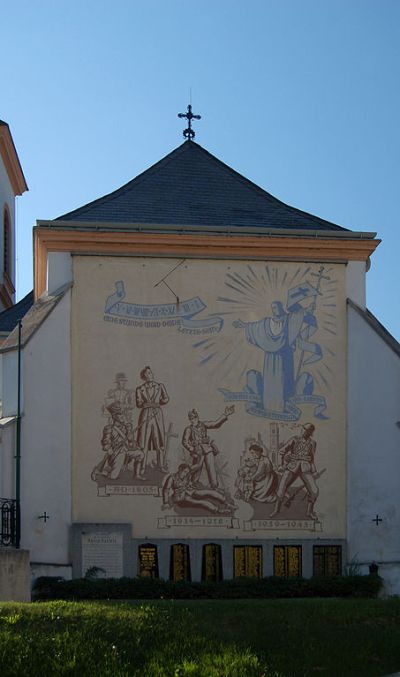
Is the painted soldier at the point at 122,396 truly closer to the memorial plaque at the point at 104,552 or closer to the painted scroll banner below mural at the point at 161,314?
the painted scroll banner below mural at the point at 161,314

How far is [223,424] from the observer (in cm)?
2669

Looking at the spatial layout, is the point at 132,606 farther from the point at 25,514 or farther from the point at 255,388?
the point at 255,388

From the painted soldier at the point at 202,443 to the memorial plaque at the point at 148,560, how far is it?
1.78 meters

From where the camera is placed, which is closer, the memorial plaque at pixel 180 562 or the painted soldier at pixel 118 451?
the memorial plaque at pixel 180 562

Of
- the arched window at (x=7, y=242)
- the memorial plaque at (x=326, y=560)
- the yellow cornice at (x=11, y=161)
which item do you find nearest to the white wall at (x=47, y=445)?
the memorial plaque at (x=326, y=560)

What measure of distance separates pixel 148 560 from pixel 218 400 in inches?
151

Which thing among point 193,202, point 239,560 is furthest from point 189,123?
point 239,560

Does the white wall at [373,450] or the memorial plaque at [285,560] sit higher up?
the white wall at [373,450]

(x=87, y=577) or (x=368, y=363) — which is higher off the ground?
(x=368, y=363)

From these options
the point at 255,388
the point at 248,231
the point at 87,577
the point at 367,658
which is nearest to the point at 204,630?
the point at 367,658

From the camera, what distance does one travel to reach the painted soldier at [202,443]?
1040 inches

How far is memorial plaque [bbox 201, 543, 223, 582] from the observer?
2614 cm

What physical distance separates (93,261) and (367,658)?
13644mm

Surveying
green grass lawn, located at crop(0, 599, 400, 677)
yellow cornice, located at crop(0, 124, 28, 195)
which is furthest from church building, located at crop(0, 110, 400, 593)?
yellow cornice, located at crop(0, 124, 28, 195)
